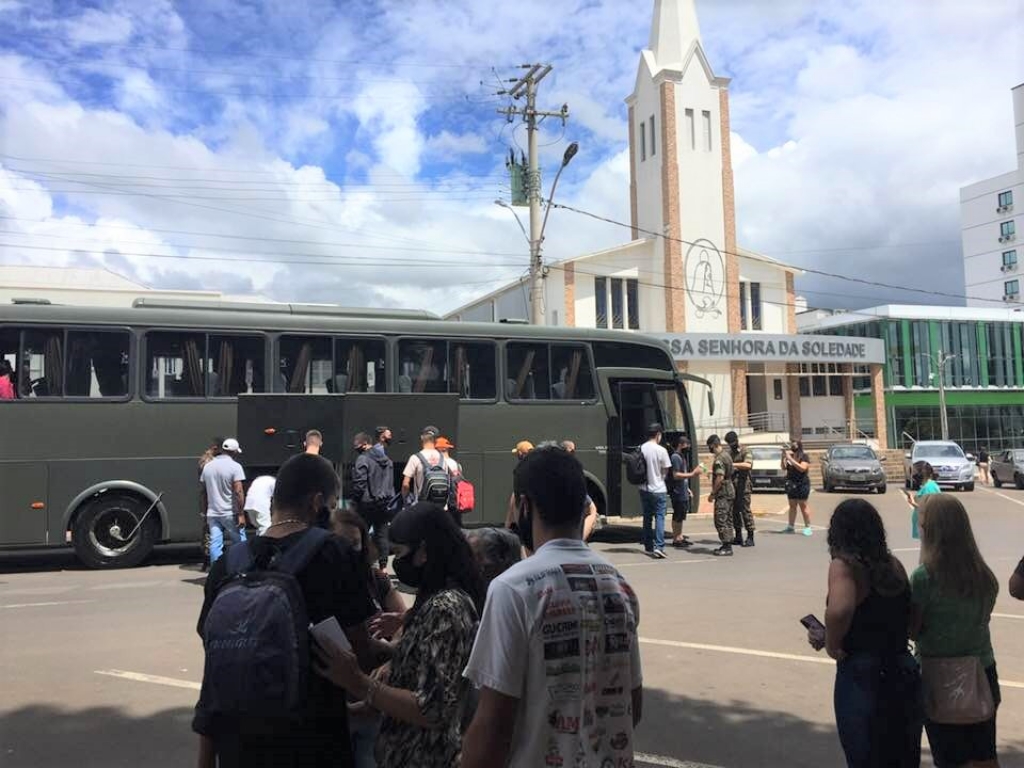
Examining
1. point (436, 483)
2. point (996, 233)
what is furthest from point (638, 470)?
point (996, 233)

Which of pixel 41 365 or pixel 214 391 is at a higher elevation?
pixel 41 365

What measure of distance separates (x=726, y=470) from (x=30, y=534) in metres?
10.0

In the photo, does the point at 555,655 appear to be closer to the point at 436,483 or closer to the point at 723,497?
the point at 436,483

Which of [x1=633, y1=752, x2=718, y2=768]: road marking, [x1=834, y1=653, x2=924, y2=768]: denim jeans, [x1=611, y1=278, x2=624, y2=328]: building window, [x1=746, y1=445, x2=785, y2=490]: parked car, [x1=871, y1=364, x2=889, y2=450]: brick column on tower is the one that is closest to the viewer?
[x1=834, y1=653, x2=924, y2=768]: denim jeans

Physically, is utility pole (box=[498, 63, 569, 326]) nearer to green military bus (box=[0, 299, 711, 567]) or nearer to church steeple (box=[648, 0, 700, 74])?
green military bus (box=[0, 299, 711, 567])

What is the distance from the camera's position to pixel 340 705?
270 centimetres

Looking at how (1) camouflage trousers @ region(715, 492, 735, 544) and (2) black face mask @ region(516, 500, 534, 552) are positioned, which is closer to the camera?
(2) black face mask @ region(516, 500, 534, 552)

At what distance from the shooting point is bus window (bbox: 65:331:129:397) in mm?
11555

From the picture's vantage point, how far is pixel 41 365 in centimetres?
1138

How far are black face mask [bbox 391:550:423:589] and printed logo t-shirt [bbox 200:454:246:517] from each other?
7897 millimetres

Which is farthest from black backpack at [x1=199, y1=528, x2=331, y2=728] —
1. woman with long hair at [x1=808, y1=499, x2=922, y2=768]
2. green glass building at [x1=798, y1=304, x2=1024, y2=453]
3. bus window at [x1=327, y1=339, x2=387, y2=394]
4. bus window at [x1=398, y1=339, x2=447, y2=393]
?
green glass building at [x1=798, y1=304, x2=1024, y2=453]

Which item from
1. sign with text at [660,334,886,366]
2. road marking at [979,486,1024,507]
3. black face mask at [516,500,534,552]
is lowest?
road marking at [979,486,1024,507]

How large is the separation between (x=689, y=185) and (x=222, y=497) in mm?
33021

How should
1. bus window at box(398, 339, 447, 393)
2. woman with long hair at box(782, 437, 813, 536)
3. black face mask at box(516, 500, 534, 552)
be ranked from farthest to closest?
woman with long hair at box(782, 437, 813, 536)
bus window at box(398, 339, 447, 393)
black face mask at box(516, 500, 534, 552)
